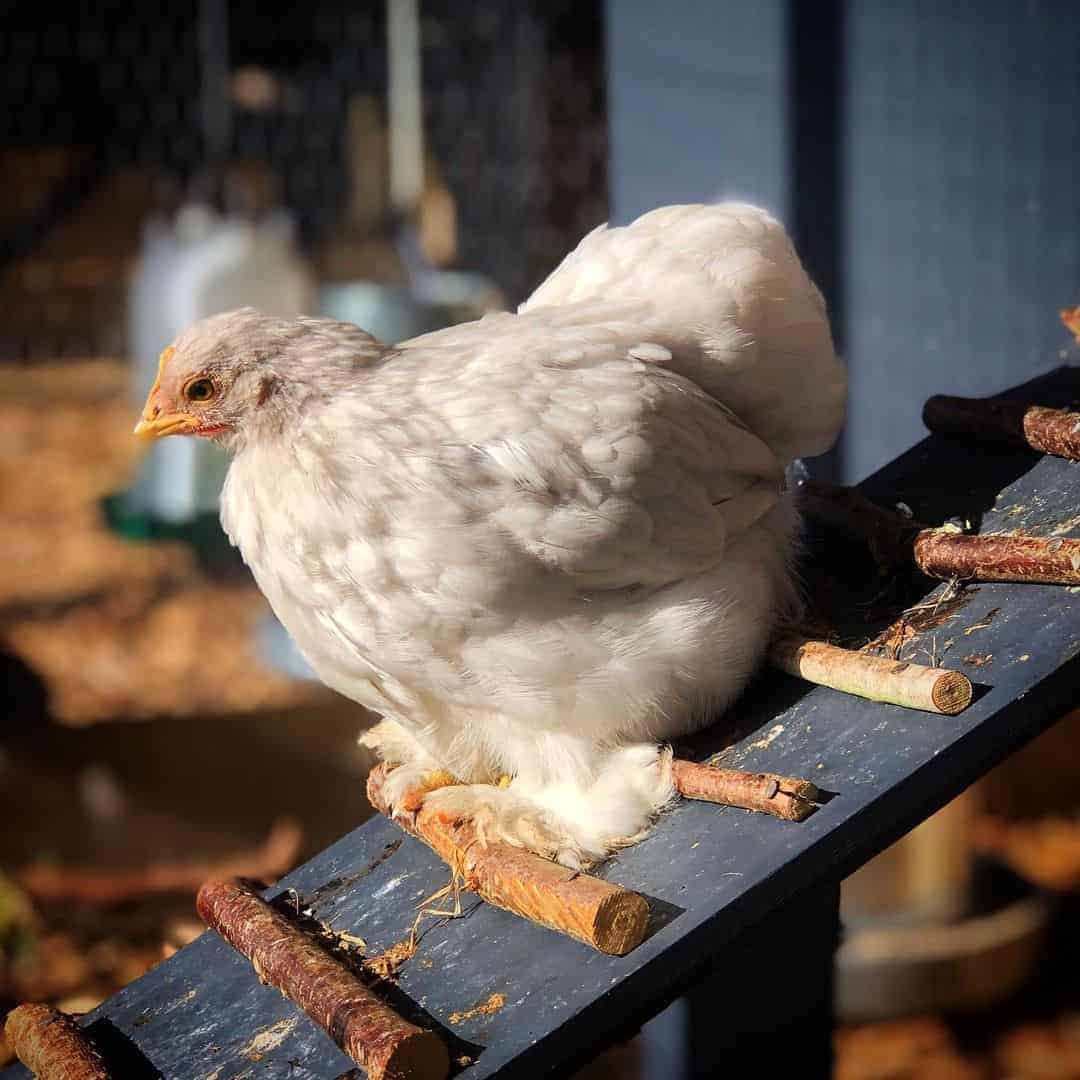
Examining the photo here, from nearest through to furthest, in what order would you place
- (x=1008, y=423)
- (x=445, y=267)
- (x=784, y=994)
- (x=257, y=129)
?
(x=1008, y=423), (x=784, y=994), (x=445, y=267), (x=257, y=129)

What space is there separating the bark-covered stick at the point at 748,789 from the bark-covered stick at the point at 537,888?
0.51 ft

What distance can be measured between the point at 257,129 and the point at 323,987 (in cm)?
640

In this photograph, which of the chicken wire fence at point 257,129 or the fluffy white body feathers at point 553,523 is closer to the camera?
the fluffy white body feathers at point 553,523

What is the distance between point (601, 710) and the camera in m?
1.42

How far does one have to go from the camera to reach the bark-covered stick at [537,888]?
124 centimetres

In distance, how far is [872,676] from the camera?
54.7 inches

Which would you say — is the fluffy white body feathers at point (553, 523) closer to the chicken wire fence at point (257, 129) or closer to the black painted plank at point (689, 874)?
the black painted plank at point (689, 874)

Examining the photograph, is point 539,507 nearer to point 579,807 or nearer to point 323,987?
point 579,807

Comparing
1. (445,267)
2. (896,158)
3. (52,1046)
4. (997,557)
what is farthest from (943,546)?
(445,267)

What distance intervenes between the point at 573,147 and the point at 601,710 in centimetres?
469

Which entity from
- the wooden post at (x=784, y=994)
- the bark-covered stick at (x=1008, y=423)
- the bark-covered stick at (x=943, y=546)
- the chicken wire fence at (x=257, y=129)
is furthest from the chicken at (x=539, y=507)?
the chicken wire fence at (x=257, y=129)


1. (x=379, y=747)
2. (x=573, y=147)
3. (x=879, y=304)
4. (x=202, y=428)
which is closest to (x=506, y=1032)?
(x=379, y=747)

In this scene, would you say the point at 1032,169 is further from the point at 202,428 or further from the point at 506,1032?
the point at 506,1032

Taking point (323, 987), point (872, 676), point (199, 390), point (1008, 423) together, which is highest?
point (199, 390)
